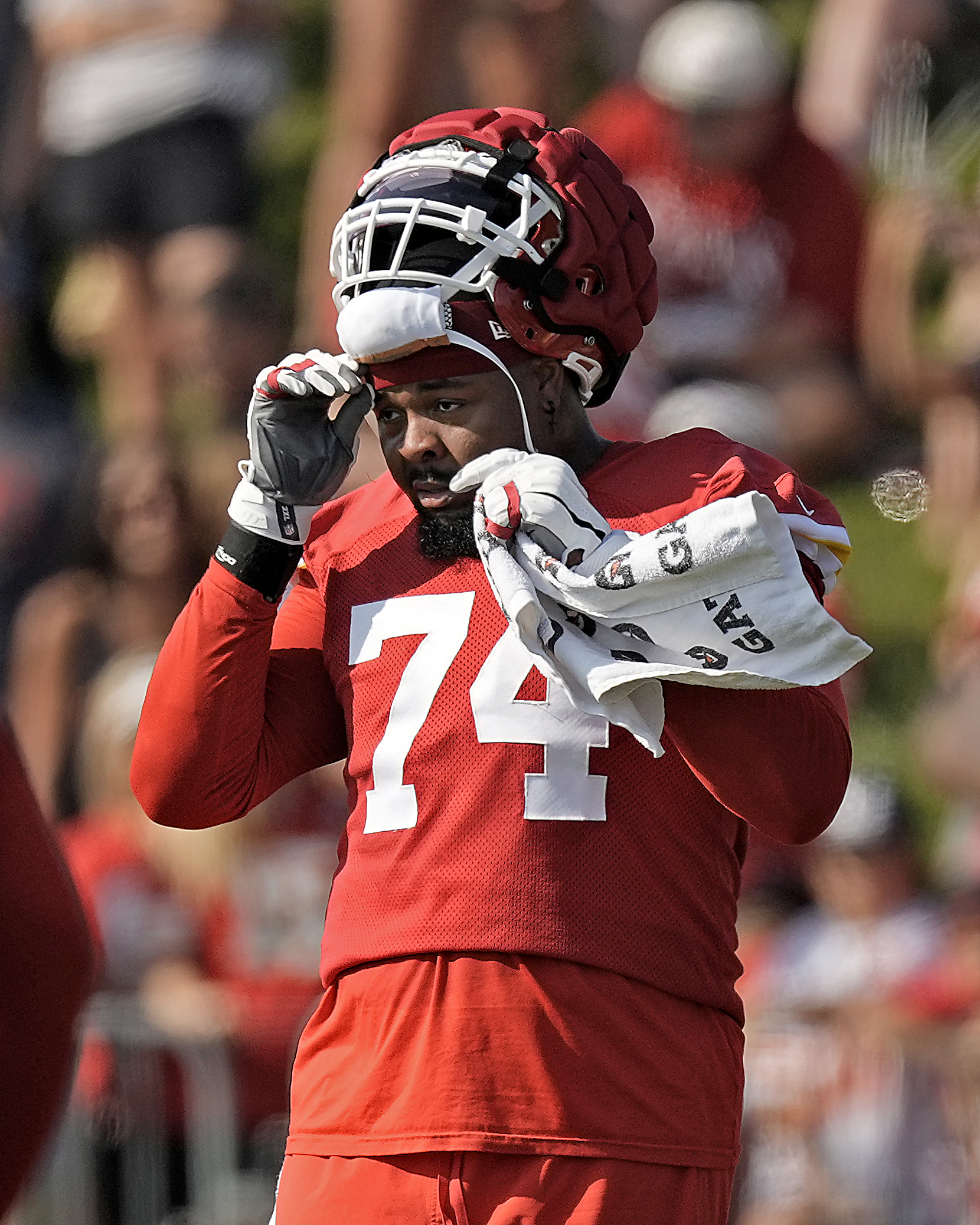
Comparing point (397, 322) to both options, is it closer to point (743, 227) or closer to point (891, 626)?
point (743, 227)

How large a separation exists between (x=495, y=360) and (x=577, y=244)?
0.60ft

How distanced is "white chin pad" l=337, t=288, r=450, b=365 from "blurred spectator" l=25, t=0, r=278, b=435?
4659mm

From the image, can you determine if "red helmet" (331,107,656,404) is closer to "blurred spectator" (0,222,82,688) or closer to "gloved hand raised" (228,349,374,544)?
"gloved hand raised" (228,349,374,544)

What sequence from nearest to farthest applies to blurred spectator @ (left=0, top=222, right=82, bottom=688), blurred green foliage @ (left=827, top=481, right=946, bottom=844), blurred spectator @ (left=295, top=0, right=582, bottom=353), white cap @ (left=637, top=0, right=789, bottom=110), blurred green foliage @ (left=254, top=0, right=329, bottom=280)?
blurred green foliage @ (left=827, top=481, right=946, bottom=844) < white cap @ (left=637, top=0, right=789, bottom=110) < blurred spectator @ (left=0, top=222, right=82, bottom=688) < blurred spectator @ (left=295, top=0, right=582, bottom=353) < blurred green foliage @ (left=254, top=0, right=329, bottom=280)

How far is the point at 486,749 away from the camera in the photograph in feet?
8.13

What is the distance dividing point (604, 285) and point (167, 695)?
2.45 feet

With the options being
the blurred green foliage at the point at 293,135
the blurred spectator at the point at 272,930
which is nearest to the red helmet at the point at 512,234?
the blurred spectator at the point at 272,930

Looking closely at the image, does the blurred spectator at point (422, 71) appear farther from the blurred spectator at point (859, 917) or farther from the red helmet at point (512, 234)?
the red helmet at point (512, 234)

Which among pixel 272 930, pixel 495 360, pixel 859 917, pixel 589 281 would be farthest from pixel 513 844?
pixel 859 917

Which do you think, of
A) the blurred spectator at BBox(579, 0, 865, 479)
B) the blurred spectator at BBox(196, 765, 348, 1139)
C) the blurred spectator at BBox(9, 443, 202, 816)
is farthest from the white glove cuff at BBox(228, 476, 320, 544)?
the blurred spectator at BBox(579, 0, 865, 479)

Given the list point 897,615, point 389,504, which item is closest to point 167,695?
point 389,504

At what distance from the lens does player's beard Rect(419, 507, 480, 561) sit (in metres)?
2.57

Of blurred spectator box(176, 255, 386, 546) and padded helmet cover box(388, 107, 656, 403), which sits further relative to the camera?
blurred spectator box(176, 255, 386, 546)

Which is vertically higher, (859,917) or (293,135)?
(293,135)
